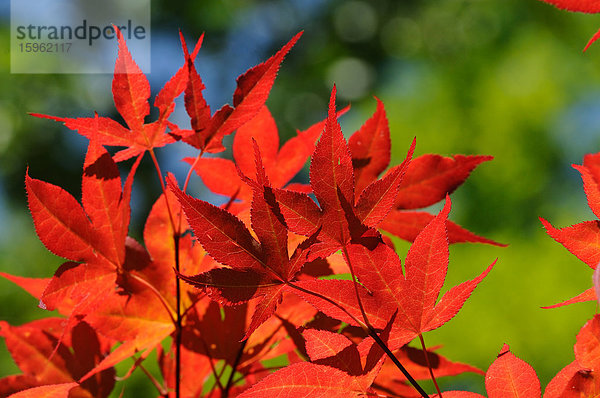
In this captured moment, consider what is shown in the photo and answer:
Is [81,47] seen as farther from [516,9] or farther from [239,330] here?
[239,330]

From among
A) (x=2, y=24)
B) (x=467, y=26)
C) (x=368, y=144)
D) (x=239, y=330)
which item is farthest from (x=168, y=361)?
(x=467, y=26)

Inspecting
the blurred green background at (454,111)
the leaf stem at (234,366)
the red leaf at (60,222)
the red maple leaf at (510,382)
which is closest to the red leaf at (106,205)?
the red leaf at (60,222)

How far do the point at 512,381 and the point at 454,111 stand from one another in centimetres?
497

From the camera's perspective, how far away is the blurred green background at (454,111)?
3457 mm

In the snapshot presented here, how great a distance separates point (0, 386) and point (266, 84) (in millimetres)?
311

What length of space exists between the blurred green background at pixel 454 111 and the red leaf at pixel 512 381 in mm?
3117

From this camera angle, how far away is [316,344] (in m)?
0.26

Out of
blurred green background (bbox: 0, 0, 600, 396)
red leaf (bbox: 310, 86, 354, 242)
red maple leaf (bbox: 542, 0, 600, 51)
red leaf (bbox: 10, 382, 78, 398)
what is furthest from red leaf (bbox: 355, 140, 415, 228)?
blurred green background (bbox: 0, 0, 600, 396)

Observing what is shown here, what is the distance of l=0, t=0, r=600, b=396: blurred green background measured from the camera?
3457 millimetres

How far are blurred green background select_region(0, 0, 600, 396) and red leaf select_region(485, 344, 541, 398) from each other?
3.12 m

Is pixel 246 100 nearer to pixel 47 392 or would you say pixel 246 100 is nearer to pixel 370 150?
pixel 370 150

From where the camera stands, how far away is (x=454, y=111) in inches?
195

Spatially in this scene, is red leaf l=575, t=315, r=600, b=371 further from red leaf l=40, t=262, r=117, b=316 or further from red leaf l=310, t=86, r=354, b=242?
red leaf l=40, t=262, r=117, b=316

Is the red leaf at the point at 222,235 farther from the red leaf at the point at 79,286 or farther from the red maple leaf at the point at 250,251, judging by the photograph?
the red leaf at the point at 79,286
